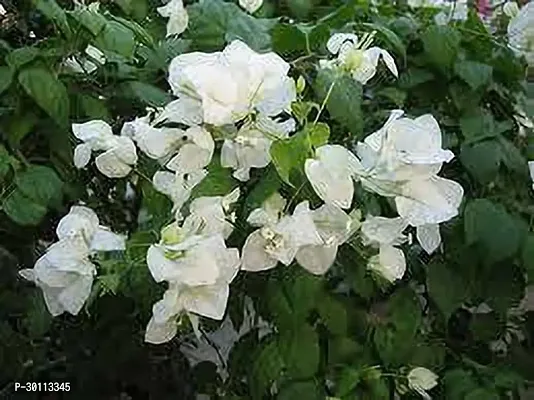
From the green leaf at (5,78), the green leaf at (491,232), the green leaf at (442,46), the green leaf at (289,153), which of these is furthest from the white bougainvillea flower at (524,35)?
the green leaf at (5,78)

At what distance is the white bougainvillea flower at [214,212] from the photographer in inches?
29.7

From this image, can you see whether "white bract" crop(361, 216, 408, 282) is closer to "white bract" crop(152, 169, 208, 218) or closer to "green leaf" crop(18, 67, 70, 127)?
"white bract" crop(152, 169, 208, 218)

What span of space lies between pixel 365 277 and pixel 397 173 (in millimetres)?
152

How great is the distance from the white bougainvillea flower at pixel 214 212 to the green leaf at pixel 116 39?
0.23 metres

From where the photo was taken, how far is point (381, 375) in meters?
0.91

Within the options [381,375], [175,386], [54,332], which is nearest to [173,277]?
[381,375]

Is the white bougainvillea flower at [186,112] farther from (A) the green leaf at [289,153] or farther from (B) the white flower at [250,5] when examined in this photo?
(B) the white flower at [250,5]

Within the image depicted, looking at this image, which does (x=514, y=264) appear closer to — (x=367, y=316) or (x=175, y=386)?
(x=367, y=316)

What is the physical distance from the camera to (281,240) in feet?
2.48

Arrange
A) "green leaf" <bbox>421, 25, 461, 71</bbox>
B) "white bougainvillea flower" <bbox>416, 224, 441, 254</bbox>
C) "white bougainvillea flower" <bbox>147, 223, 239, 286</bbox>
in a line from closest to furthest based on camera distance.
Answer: "white bougainvillea flower" <bbox>147, 223, 239, 286</bbox> < "white bougainvillea flower" <bbox>416, 224, 441, 254</bbox> < "green leaf" <bbox>421, 25, 461, 71</bbox>

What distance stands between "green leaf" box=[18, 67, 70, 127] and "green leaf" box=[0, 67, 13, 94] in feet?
0.04

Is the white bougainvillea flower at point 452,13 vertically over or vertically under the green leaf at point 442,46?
under

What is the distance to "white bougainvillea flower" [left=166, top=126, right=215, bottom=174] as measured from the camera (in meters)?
0.75

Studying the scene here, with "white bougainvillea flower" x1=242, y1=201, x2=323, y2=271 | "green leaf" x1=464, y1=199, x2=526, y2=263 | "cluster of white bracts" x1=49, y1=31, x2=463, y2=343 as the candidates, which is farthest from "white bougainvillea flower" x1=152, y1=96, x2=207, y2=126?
"green leaf" x1=464, y1=199, x2=526, y2=263
